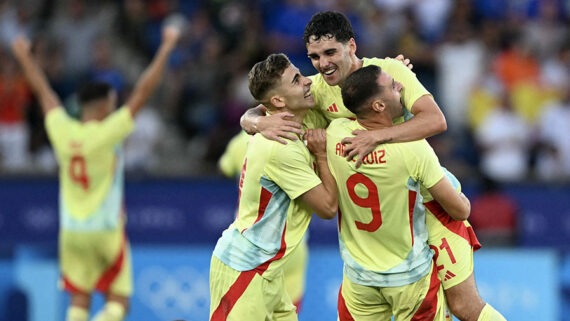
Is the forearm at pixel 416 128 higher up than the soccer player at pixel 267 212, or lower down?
higher up

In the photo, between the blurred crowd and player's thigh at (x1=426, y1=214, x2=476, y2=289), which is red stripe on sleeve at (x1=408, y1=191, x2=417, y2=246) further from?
the blurred crowd

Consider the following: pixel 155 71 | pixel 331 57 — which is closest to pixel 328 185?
pixel 331 57

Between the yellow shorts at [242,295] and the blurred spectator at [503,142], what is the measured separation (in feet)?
21.9

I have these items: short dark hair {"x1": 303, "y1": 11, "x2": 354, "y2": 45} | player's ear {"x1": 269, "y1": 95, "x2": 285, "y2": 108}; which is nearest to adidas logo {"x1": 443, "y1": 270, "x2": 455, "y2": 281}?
player's ear {"x1": 269, "y1": 95, "x2": 285, "y2": 108}

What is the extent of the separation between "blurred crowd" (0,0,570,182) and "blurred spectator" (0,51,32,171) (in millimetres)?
14

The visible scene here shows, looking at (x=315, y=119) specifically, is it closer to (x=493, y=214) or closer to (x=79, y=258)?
(x=79, y=258)

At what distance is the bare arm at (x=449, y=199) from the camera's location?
5.61 meters

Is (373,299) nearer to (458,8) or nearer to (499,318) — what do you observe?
(499,318)

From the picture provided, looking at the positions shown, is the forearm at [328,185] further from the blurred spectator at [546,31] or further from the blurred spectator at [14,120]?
the blurred spectator at [546,31]

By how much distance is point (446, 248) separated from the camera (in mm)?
5961

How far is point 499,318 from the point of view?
19.5 ft

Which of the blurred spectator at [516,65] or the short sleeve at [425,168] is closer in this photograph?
the short sleeve at [425,168]

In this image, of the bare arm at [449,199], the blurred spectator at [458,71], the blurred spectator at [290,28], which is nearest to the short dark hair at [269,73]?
the bare arm at [449,199]

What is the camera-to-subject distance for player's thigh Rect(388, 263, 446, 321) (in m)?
5.85
